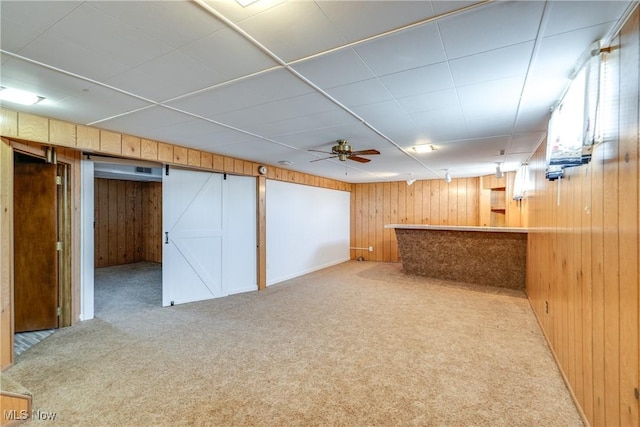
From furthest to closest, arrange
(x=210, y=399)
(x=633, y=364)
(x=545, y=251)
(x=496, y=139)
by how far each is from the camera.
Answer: (x=496, y=139), (x=545, y=251), (x=210, y=399), (x=633, y=364)

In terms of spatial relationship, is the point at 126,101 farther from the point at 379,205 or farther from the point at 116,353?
the point at 379,205

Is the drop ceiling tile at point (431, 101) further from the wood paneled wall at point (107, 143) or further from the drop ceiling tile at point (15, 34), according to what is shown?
the wood paneled wall at point (107, 143)

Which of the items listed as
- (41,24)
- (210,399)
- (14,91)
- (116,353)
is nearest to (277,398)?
(210,399)

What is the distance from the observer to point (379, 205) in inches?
328

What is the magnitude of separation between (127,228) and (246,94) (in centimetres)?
752

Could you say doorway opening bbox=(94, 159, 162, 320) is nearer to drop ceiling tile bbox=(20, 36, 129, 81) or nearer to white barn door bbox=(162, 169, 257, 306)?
white barn door bbox=(162, 169, 257, 306)

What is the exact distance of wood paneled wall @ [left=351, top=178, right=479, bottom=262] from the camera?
24.1 feet

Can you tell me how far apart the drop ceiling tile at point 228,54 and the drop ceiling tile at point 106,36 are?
0.19 m

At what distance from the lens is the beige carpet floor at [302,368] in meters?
1.92

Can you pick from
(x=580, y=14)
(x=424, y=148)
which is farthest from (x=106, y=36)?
(x=424, y=148)

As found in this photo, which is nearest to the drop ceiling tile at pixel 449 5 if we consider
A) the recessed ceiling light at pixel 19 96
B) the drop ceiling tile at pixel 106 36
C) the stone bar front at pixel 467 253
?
the drop ceiling tile at pixel 106 36

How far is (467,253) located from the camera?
5.45 meters

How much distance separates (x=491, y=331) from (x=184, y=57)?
3861mm

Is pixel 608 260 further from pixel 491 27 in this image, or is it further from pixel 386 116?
pixel 386 116
